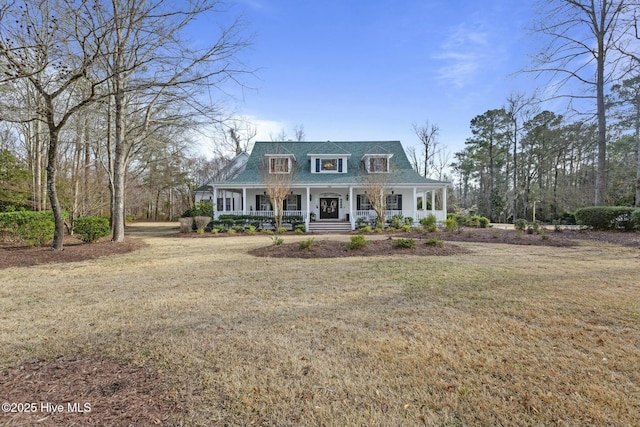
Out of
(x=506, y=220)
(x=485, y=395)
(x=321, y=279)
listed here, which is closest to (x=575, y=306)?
(x=485, y=395)

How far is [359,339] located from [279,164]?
59.7 feet

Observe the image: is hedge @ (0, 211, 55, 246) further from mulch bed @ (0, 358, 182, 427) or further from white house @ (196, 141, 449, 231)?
white house @ (196, 141, 449, 231)

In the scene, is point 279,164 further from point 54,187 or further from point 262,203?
point 54,187

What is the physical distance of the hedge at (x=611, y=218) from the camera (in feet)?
42.7

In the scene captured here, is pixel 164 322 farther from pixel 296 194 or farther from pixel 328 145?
pixel 328 145

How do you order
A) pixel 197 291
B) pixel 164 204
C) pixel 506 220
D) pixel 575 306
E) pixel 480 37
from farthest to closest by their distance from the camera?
pixel 164 204, pixel 506 220, pixel 480 37, pixel 197 291, pixel 575 306

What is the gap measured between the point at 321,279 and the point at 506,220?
3147cm

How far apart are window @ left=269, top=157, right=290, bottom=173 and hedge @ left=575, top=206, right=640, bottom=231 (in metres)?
16.8

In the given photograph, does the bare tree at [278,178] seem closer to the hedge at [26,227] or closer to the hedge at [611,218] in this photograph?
the hedge at [26,227]

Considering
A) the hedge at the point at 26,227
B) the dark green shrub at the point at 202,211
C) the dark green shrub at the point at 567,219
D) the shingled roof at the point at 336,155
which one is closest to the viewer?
the hedge at the point at 26,227

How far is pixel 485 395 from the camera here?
7.39 ft

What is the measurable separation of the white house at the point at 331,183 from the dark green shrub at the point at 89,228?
8.23 m

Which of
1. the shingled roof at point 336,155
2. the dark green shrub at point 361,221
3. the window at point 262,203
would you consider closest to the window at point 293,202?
the window at point 262,203

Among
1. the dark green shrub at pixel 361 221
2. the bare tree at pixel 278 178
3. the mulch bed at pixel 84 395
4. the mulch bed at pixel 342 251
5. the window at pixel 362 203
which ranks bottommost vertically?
the mulch bed at pixel 84 395
